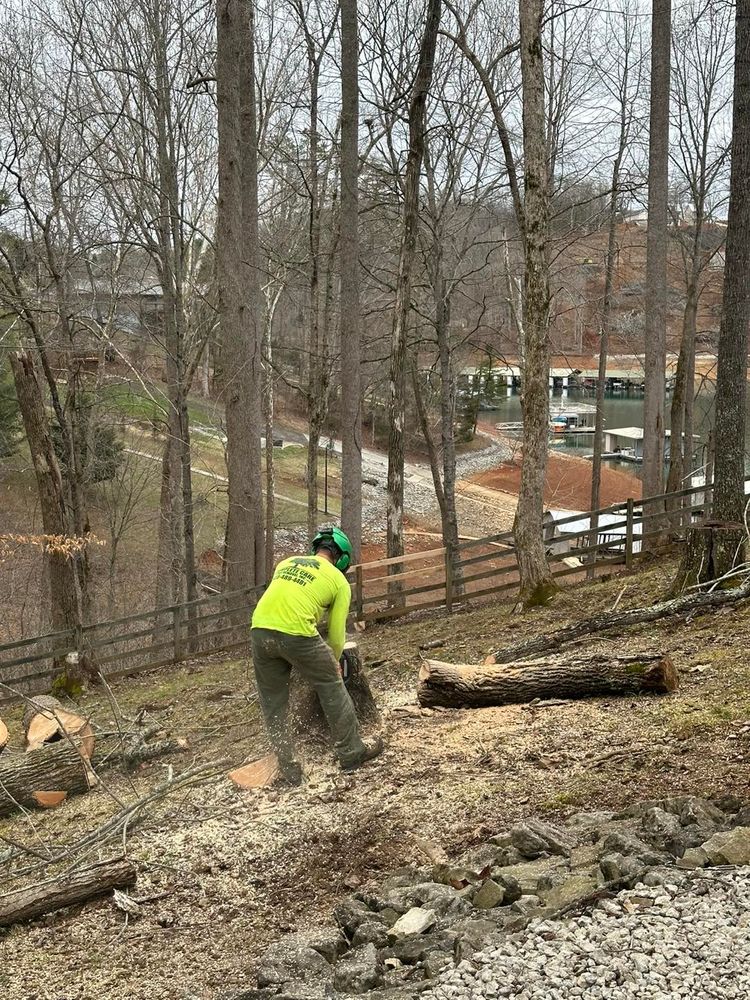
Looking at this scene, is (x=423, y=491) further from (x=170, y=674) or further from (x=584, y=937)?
(x=584, y=937)

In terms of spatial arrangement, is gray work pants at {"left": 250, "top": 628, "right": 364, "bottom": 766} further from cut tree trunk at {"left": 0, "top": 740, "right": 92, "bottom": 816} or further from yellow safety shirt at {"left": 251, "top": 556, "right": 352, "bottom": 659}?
cut tree trunk at {"left": 0, "top": 740, "right": 92, "bottom": 816}

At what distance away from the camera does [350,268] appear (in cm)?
1450

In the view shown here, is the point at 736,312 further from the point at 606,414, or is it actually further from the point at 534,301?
the point at 606,414

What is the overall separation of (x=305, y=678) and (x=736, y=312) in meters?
6.35

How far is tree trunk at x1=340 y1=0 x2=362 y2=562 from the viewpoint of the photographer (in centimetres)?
1452

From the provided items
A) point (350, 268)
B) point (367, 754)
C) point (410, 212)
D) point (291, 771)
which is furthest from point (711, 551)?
point (410, 212)

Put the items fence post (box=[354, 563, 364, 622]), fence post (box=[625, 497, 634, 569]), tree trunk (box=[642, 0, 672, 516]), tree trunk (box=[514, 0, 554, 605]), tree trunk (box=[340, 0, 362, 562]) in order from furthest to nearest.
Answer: tree trunk (box=[642, 0, 672, 516]) → tree trunk (box=[340, 0, 362, 562]) → fence post (box=[625, 497, 634, 569]) → fence post (box=[354, 563, 364, 622]) → tree trunk (box=[514, 0, 554, 605])

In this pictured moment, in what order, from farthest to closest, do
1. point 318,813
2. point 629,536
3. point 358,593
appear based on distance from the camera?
point 629,536, point 358,593, point 318,813

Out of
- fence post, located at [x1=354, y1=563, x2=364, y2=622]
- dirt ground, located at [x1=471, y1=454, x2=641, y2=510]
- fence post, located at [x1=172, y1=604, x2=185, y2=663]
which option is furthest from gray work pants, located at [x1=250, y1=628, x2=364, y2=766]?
dirt ground, located at [x1=471, y1=454, x2=641, y2=510]

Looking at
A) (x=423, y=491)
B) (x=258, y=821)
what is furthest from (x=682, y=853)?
(x=423, y=491)

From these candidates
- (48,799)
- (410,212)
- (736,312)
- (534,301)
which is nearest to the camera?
(48,799)

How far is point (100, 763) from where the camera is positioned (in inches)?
305

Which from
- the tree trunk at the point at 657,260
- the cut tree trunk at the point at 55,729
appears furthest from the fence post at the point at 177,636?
the tree trunk at the point at 657,260

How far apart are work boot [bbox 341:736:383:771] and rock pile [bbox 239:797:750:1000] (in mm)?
1519
